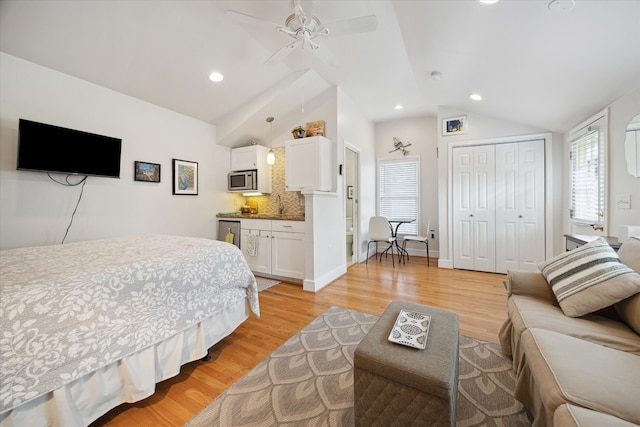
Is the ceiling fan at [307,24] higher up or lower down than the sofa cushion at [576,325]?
higher up

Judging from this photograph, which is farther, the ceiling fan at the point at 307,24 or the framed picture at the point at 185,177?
the framed picture at the point at 185,177

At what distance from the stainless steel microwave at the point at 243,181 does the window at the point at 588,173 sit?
4398 mm

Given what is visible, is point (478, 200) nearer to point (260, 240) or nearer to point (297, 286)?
point (297, 286)

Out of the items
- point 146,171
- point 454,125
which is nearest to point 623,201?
point 454,125

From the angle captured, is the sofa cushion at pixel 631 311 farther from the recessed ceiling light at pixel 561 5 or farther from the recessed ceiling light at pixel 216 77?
the recessed ceiling light at pixel 216 77

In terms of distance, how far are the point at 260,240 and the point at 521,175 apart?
4.16 m

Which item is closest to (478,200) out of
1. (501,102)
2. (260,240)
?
(501,102)

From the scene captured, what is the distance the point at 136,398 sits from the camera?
1.38 meters

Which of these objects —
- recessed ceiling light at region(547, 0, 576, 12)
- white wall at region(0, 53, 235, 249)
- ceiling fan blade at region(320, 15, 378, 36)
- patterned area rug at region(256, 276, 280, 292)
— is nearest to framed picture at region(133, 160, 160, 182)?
white wall at region(0, 53, 235, 249)

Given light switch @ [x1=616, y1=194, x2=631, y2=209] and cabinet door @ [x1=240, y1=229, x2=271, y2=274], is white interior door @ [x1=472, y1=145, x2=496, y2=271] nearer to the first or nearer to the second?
light switch @ [x1=616, y1=194, x2=631, y2=209]

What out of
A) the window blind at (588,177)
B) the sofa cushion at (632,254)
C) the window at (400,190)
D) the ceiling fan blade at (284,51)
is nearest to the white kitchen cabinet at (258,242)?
the ceiling fan blade at (284,51)

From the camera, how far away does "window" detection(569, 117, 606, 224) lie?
8.76ft

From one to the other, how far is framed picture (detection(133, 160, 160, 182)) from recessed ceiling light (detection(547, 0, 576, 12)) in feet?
14.0

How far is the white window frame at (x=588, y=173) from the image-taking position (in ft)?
8.63
